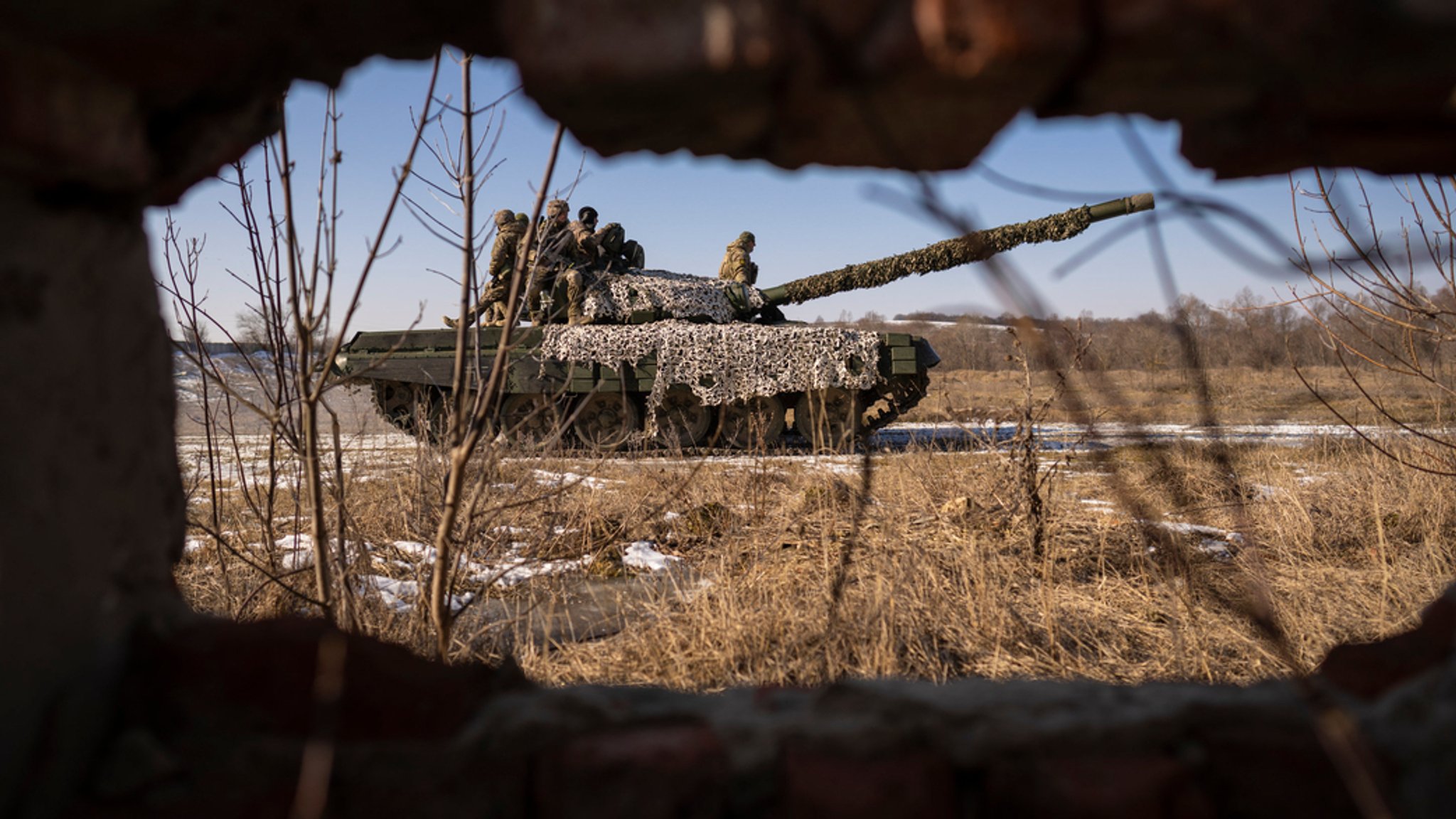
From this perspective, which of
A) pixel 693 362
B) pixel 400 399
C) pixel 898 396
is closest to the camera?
pixel 693 362

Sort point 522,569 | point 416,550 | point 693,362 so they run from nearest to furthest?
1. point 522,569
2. point 416,550
3. point 693,362

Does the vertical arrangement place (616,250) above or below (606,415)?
above

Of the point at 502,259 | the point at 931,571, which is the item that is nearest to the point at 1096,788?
the point at 931,571

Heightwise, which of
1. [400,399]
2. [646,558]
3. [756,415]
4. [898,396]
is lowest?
[646,558]

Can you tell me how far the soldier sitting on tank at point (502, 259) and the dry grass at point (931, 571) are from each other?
332 centimetres

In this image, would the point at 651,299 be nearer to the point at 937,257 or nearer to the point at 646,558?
the point at 937,257

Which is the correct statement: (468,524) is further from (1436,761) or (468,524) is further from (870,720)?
(1436,761)

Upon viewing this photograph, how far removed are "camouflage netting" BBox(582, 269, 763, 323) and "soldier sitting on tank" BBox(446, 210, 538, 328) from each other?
1.01 metres

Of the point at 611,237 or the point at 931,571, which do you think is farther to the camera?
the point at 611,237

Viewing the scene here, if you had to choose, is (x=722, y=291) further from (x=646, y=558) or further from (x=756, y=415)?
(x=646, y=558)

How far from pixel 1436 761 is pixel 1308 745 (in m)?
0.09

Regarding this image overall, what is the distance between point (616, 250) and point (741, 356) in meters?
2.14

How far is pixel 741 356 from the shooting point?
8.68 metres

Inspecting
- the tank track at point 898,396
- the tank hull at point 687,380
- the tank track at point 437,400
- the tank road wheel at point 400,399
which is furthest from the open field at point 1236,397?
the tank road wheel at point 400,399
